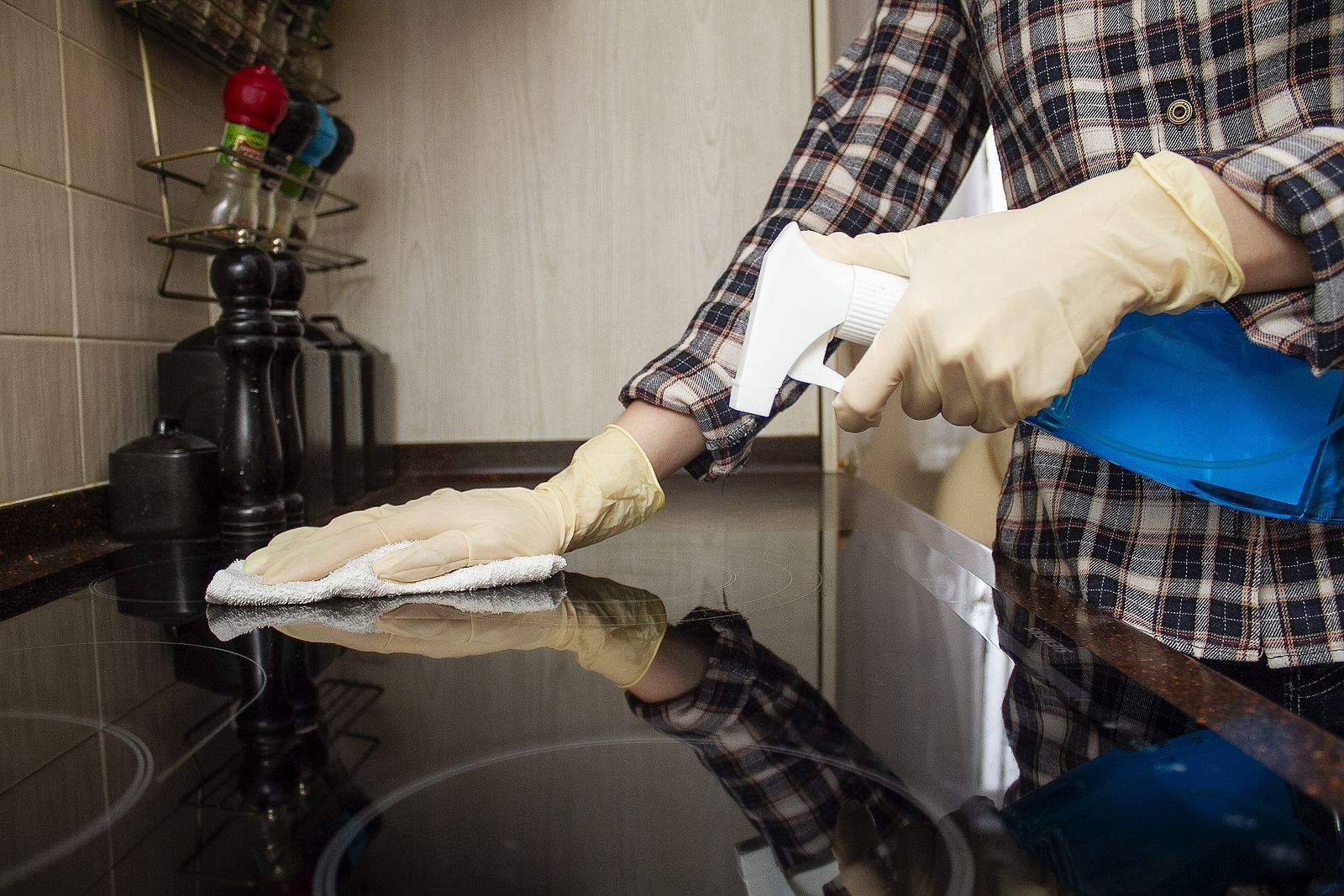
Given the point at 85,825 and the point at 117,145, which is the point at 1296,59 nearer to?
the point at 85,825

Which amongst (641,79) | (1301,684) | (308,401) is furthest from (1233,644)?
(641,79)

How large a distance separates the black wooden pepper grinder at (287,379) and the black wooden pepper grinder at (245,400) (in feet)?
0.09

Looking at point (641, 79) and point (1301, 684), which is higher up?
point (641, 79)

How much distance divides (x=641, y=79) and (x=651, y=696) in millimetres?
1160

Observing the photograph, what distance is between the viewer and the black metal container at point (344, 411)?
116cm

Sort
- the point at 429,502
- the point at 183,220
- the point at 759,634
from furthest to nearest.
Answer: the point at 183,220 < the point at 429,502 < the point at 759,634

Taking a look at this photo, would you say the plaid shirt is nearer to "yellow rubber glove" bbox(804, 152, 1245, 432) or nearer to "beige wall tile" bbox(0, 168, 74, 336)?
"yellow rubber glove" bbox(804, 152, 1245, 432)

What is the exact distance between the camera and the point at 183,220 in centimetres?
107

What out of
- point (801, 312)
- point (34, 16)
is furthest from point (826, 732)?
point (34, 16)

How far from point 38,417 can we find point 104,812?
2.16ft

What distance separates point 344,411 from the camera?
1187mm

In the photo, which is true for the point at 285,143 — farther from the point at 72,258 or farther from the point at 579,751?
the point at 579,751

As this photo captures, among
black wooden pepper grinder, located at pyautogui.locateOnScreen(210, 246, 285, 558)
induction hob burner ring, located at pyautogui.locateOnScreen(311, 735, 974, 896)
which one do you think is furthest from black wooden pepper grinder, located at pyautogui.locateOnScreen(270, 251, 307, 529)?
induction hob burner ring, located at pyautogui.locateOnScreen(311, 735, 974, 896)

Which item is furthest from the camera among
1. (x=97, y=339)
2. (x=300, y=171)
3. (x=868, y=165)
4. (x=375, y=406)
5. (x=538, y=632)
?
(x=375, y=406)
